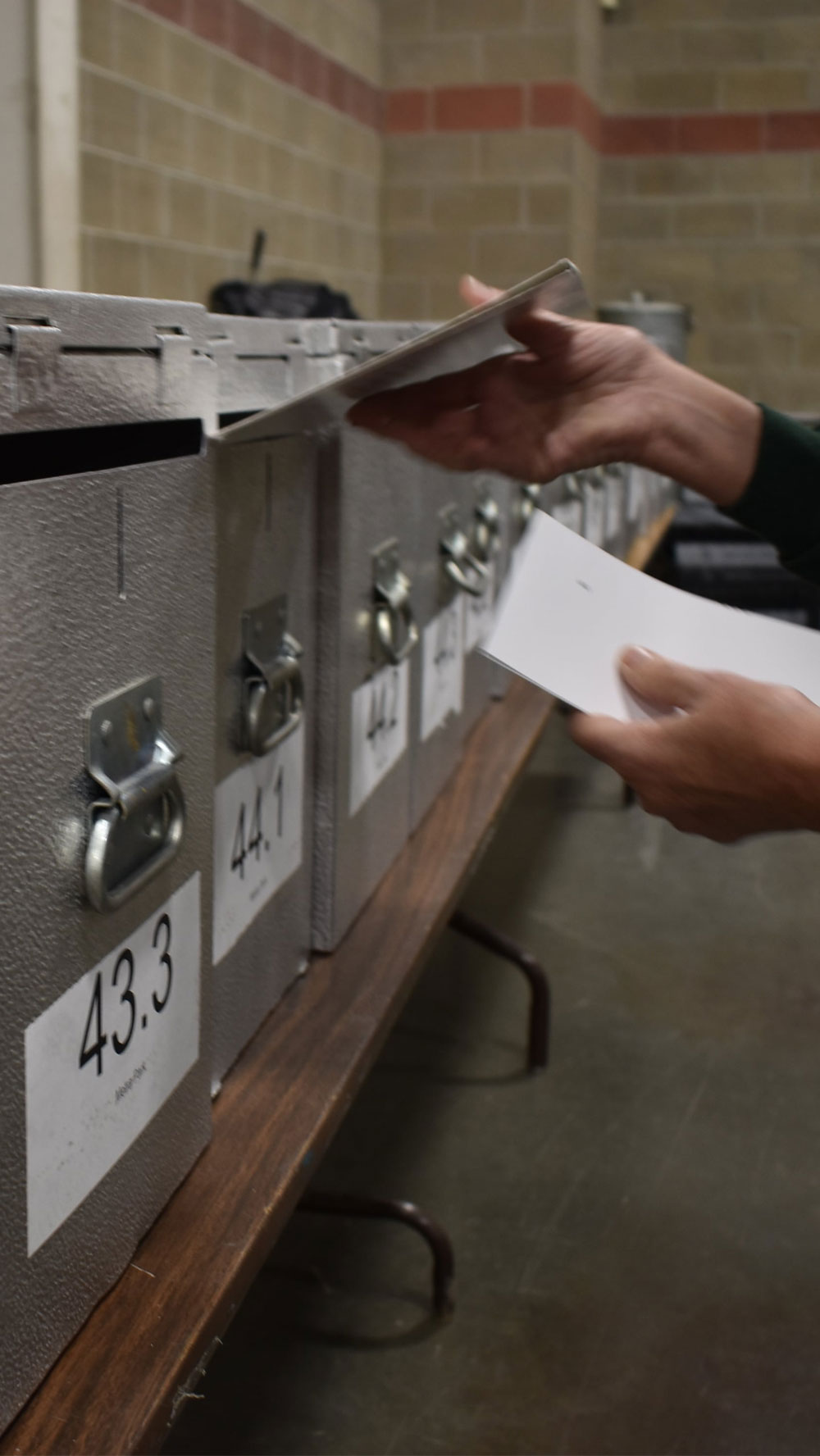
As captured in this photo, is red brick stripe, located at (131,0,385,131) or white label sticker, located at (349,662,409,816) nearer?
white label sticker, located at (349,662,409,816)

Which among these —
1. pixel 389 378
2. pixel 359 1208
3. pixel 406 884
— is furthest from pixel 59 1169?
pixel 359 1208

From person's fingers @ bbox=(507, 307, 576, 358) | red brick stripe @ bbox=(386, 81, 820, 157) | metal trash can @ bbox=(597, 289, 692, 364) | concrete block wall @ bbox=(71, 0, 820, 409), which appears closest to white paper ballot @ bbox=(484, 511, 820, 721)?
person's fingers @ bbox=(507, 307, 576, 358)

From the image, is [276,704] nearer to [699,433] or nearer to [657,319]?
[699,433]

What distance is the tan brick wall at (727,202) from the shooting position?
566cm

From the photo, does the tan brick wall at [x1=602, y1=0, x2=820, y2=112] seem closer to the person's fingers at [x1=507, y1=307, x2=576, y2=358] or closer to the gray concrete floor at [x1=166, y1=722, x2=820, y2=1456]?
the gray concrete floor at [x1=166, y1=722, x2=820, y2=1456]

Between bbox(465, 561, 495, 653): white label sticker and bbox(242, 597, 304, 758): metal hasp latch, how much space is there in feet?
2.13

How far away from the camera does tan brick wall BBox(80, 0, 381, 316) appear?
2.80m

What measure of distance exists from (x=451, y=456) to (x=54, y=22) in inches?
66.5

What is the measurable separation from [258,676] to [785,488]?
771mm

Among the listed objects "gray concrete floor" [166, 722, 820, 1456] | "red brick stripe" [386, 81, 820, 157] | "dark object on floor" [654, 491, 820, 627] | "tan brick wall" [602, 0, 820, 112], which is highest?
"tan brick wall" [602, 0, 820, 112]

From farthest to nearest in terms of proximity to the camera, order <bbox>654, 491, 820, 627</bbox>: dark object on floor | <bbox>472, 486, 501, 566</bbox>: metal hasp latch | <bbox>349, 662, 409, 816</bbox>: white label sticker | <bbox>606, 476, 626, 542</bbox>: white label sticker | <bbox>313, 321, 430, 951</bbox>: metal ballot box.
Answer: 1. <bbox>654, 491, 820, 627</bbox>: dark object on floor
2. <bbox>606, 476, 626, 542</bbox>: white label sticker
3. <bbox>472, 486, 501, 566</bbox>: metal hasp latch
4. <bbox>349, 662, 409, 816</bbox>: white label sticker
5. <bbox>313, 321, 430, 951</bbox>: metal ballot box

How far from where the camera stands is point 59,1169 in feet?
1.90

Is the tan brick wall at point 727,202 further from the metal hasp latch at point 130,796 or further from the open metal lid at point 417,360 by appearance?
Answer: the metal hasp latch at point 130,796

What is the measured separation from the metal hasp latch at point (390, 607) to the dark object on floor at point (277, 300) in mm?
2276
